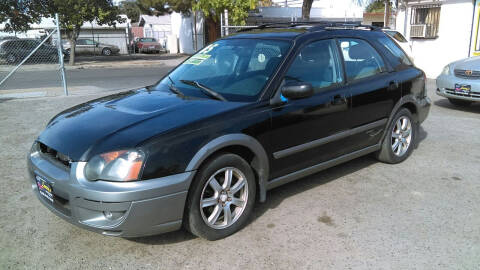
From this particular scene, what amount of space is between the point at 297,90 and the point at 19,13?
2466 centimetres

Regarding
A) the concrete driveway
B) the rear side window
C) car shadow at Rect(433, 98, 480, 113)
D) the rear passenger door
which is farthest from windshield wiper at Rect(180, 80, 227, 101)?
car shadow at Rect(433, 98, 480, 113)

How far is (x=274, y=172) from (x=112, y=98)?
185cm

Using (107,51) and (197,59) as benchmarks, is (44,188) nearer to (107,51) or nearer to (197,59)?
(197,59)

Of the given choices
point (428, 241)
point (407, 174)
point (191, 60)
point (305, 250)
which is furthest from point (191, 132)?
point (407, 174)

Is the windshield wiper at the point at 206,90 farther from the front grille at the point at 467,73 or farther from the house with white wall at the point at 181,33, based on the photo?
the house with white wall at the point at 181,33

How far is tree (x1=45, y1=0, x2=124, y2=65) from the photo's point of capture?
21891 mm

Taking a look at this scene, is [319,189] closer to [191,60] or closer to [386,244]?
[386,244]

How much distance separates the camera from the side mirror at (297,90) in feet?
11.9

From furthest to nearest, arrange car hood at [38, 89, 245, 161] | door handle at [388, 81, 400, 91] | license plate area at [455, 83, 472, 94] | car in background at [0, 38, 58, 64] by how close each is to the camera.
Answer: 1. car in background at [0, 38, 58, 64]
2. license plate area at [455, 83, 472, 94]
3. door handle at [388, 81, 400, 91]
4. car hood at [38, 89, 245, 161]

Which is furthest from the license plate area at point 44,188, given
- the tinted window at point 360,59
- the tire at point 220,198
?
the tinted window at point 360,59

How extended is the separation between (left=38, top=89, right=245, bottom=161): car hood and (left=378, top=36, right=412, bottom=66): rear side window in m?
2.51

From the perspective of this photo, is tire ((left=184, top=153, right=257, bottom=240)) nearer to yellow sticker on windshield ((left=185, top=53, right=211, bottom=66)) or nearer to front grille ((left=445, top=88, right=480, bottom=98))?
yellow sticker on windshield ((left=185, top=53, right=211, bottom=66))

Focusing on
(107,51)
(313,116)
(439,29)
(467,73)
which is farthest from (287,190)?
(107,51)

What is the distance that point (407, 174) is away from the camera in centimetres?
493
